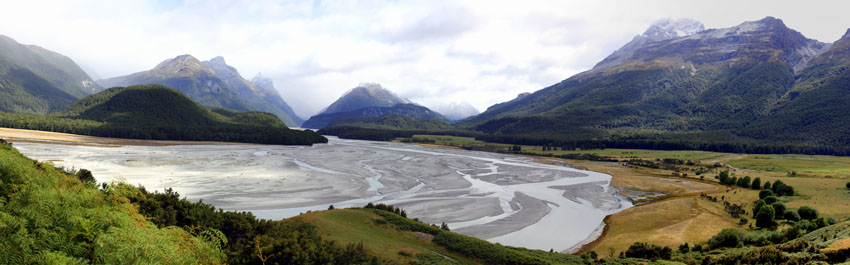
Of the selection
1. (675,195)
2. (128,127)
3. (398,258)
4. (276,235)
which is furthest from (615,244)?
(128,127)

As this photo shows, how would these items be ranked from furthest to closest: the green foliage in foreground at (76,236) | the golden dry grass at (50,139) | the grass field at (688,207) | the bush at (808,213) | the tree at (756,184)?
the golden dry grass at (50,139) → the tree at (756,184) → the bush at (808,213) → the grass field at (688,207) → the green foliage in foreground at (76,236)

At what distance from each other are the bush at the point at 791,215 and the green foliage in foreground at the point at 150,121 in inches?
4930

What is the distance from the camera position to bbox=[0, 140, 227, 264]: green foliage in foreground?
6852 mm

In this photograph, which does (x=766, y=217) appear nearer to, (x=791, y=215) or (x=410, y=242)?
(x=791, y=215)

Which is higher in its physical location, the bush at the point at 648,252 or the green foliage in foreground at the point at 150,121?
the green foliage in foreground at the point at 150,121

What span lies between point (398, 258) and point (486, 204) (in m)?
27.1

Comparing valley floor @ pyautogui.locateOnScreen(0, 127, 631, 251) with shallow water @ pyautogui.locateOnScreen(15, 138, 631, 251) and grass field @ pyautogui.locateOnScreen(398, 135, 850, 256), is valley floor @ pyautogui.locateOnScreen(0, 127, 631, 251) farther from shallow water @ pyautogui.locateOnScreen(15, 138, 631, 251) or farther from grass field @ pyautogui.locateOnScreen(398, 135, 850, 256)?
grass field @ pyautogui.locateOnScreen(398, 135, 850, 256)

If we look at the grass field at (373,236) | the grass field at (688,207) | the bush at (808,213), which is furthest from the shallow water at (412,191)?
the bush at (808,213)

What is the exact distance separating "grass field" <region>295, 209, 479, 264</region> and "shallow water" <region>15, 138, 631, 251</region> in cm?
993

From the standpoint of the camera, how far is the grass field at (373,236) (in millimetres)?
18228

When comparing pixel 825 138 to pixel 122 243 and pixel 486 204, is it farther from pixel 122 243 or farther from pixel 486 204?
pixel 122 243

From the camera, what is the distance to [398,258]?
17203 millimetres

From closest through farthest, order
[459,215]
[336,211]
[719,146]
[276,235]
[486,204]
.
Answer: [276,235]
[336,211]
[459,215]
[486,204]
[719,146]

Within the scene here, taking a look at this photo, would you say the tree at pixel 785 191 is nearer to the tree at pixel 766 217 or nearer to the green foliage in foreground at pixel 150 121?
the tree at pixel 766 217
